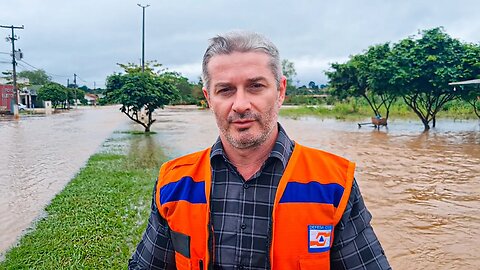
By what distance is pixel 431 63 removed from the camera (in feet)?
60.4

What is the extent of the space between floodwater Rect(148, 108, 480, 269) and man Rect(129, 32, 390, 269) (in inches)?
126

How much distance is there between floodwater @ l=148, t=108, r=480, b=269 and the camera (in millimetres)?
4621

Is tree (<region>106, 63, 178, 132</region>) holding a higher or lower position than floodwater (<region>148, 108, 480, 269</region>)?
higher

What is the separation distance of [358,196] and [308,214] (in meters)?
0.20

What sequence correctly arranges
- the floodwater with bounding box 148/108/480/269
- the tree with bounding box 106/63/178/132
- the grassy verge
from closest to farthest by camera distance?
the grassy verge
the floodwater with bounding box 148/108/480/269
the tree with bounding box 106/63/178/132

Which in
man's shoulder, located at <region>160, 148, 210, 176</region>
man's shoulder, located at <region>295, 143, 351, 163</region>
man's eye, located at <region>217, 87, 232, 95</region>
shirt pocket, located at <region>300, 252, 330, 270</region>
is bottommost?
shirt pocket, located at <region>300, 252, 330, 270</region>

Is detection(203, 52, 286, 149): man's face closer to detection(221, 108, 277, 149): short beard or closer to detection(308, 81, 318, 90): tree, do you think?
detection(221, 108, 277, 149): short beard

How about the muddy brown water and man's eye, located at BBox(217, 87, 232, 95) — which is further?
the muddy brown water

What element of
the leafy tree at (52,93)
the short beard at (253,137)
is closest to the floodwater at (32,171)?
the short beard at (253,137)

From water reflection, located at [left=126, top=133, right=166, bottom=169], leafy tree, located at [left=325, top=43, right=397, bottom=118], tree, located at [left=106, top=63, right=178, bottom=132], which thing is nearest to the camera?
water reflection, located at [left=126, top=133, right=166, bottom=169]

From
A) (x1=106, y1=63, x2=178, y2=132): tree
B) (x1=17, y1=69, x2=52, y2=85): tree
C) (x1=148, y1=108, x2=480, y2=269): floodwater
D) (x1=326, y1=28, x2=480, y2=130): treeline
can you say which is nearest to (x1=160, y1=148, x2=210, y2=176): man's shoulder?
(x1=148, y1=108, x2=480, y2=269): floodwater

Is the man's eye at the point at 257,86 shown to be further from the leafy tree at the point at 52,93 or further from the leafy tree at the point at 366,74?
the leafy tree at the point at 52,93

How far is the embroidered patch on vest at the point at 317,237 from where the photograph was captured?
1384mm

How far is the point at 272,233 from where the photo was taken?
1.41 meters
